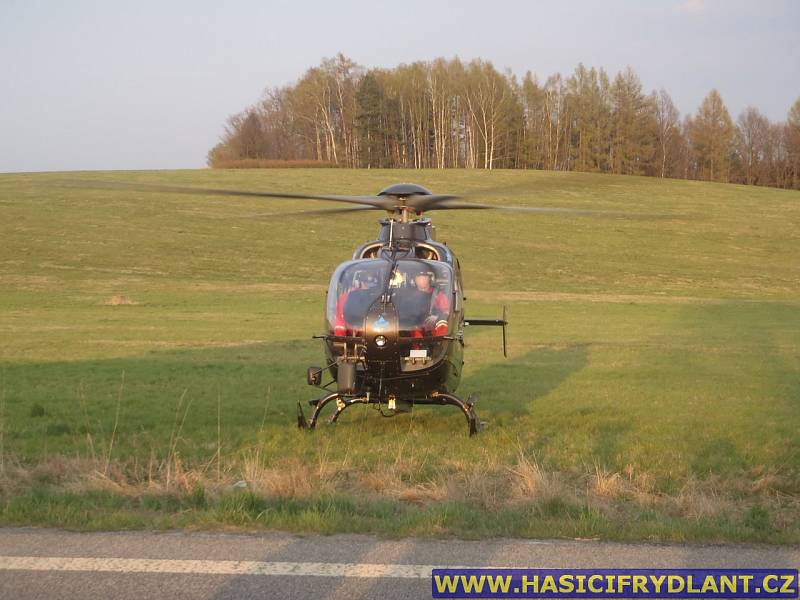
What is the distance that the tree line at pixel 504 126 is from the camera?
292 feet

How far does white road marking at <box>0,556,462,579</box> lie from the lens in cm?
475

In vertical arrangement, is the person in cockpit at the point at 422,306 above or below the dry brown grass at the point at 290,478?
above

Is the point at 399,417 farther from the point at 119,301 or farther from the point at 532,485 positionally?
the point at 119,301

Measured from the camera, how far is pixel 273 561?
4.95m

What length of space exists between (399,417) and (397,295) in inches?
105

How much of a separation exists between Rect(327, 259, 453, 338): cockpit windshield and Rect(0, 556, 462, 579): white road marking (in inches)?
189

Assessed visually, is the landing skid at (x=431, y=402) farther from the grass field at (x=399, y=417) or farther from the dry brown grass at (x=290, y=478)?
the dry brown grass at (x=290, y=478)

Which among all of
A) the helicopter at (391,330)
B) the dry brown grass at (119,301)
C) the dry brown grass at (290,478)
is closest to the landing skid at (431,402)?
the helicopter at (391,330)

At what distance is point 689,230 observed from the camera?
56188 mm

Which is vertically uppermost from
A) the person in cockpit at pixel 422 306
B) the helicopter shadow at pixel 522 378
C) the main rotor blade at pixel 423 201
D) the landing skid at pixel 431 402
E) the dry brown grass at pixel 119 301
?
the main rotor blade at pixel 423 201

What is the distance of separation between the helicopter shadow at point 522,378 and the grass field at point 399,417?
86mm

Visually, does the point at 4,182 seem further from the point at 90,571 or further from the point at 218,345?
the point at 90,571

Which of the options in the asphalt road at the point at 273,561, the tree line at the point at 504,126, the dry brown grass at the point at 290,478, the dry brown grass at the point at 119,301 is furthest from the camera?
the tree line at the point at 504,126

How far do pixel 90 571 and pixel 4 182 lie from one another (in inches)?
2479
